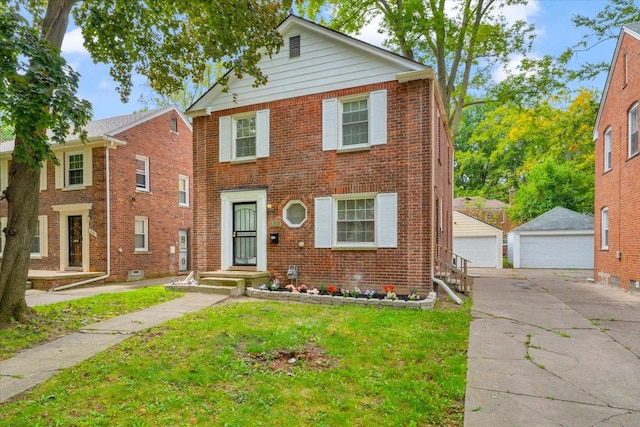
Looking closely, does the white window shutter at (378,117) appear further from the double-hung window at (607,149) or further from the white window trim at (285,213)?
the double-hung window at (607,149)

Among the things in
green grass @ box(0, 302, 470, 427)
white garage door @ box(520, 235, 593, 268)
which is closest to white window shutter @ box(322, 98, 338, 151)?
green grass @ box(0, 302, 470, 427)

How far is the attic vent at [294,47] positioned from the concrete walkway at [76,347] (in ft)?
22.1

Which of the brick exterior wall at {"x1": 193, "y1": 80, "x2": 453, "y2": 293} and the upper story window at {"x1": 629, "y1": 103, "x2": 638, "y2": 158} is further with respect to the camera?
the upper story window at {"x1": 629, "y1": 103, "x2": 638, "y2": 158}

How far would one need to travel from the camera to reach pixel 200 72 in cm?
802

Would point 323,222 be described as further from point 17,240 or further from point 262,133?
point 17,240

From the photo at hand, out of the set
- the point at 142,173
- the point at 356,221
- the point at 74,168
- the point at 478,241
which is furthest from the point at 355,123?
the point at 478,241

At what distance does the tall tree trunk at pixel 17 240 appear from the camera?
21.5ft

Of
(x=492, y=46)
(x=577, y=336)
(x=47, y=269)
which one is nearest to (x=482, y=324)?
(x=577, y=336)

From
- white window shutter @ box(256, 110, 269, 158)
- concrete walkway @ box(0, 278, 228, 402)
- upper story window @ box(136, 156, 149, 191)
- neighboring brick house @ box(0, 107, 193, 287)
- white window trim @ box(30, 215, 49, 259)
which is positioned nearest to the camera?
concrete walkway @ box(0, 278, 228, 402)

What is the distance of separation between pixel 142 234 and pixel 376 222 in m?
10.5

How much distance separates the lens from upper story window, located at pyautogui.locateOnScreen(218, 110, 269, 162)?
10.8 m

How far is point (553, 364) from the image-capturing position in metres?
4.78

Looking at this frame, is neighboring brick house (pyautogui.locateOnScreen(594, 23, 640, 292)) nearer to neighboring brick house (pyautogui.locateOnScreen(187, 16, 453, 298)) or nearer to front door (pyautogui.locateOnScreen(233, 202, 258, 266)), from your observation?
neighboring brick house (pyautogui.locateOnScreen(187, 16, 453, 298))

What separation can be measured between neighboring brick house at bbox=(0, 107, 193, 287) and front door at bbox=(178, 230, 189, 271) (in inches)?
28.3
